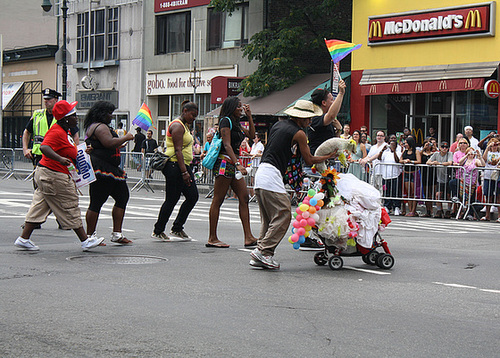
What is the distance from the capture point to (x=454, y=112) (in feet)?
82.7

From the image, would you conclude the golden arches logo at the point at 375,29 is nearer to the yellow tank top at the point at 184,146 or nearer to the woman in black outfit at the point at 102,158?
the yellow tank top at the point at 184,146

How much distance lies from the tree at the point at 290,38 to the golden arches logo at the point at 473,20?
20.4ft

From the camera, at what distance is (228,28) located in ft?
110

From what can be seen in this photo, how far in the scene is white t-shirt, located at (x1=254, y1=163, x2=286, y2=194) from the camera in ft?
28.0

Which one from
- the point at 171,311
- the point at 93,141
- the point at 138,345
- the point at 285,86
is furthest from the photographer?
the point at 285,86

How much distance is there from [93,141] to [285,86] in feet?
66.1

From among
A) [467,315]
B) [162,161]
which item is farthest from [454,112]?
[467,315]

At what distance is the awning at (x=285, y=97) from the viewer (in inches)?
1137

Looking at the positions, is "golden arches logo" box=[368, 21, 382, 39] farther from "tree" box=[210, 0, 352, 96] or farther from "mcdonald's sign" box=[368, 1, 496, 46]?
"tree" box=[210, 0, 352, 96]

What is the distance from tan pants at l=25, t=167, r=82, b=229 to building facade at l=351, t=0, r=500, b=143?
16656 millimetres

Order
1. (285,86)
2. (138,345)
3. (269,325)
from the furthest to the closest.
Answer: (285,86) → (269,325) → (138,345)

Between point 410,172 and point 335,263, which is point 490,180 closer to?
point 410,172

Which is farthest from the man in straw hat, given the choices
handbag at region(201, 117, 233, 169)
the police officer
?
the police officer

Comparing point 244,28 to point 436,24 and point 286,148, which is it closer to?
point 436,24
